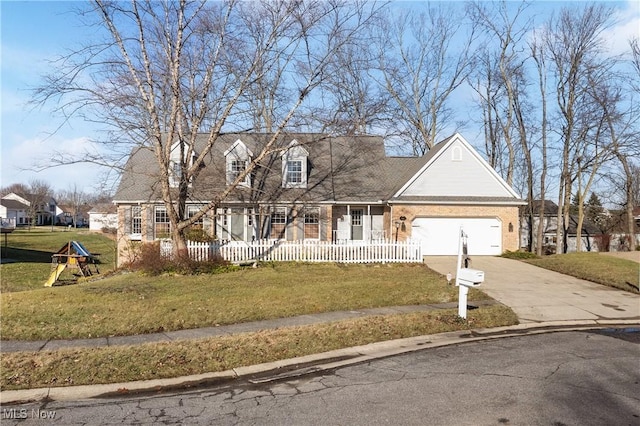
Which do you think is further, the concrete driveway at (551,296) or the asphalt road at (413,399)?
the concrete driveway at (551,296)

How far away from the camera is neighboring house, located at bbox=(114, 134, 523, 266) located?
23203 mm

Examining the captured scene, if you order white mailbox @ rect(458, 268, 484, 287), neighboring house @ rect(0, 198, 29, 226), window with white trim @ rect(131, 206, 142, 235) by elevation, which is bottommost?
white mailbox @ rect(458, 268, 484, 287)

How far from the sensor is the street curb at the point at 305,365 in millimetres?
5891

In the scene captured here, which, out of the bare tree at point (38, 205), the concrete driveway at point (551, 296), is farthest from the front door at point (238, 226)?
the bare tree at point (38, 205)

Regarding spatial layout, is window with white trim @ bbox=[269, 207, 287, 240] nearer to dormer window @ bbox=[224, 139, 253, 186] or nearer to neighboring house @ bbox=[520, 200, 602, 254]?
dormer window @ bbox=[224, 139, 253, 186]

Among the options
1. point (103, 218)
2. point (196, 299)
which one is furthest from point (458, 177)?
point (103, 218)

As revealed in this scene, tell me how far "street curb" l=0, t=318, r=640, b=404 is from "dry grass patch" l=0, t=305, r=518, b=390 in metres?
0.17

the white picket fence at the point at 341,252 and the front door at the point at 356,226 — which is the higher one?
the front door at the point at 356,226

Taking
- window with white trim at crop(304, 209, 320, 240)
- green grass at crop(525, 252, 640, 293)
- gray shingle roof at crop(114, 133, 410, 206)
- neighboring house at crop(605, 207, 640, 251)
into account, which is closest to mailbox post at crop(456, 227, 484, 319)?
green grass at crop(525, 252, 640, 293)

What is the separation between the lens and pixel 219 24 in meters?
16.4

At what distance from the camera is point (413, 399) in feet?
18.3

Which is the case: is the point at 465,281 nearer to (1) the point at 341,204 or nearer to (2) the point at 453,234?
(2) the point at 453,234

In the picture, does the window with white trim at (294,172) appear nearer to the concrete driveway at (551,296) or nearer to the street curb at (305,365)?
the concrete driveway at (551,296)

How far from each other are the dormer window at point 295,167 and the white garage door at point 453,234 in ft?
19.9
